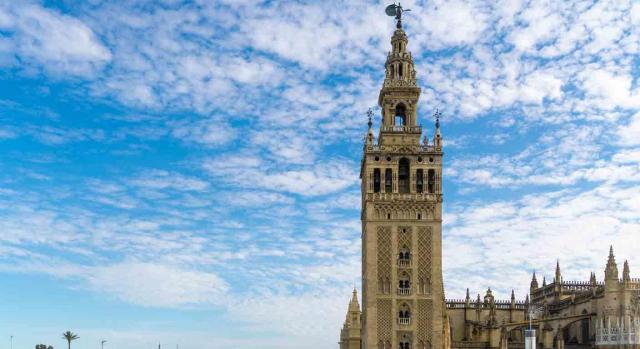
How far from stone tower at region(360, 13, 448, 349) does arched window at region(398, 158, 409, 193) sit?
8 centimetres

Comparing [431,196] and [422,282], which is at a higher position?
[431,196]

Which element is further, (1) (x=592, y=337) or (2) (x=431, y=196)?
(1) (x=592, y=337)

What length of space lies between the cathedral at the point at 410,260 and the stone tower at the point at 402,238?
81mm

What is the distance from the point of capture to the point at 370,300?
6588 centimetres

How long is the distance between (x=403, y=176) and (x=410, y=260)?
735 centimetres

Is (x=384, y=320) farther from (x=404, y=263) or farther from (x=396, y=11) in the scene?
(x=396, y=11)

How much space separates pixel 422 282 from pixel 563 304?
2344cm

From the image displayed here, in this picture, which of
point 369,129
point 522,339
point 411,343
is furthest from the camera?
point 522,339

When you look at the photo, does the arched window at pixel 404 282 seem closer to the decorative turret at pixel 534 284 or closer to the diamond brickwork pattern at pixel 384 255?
the diamond brickwork pattern at pixel 384 255

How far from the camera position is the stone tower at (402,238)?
215ft

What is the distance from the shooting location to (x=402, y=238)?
67125mm

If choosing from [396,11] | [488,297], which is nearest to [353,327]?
[488,297]

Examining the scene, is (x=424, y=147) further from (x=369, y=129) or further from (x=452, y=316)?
(x=452, y=316)

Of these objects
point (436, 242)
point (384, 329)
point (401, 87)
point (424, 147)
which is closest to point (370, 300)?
point (384, 329)
